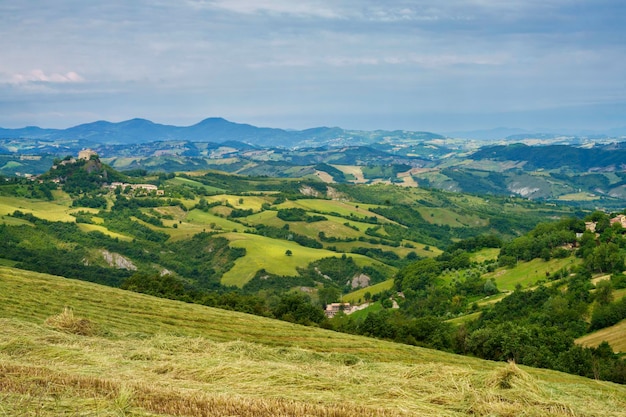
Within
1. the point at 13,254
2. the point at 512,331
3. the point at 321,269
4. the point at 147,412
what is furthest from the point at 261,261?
the point at 147,412

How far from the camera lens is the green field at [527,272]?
118 m

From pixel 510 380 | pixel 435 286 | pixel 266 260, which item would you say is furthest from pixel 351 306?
pixel 510 380

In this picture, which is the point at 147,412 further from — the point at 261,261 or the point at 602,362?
the point at 261,261

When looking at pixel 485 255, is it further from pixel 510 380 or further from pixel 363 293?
pixel 510 380

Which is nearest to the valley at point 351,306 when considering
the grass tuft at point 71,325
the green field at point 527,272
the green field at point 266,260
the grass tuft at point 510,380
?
the grass tuft at point 510,380

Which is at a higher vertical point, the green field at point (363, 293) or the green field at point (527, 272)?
the green field at point (527, 272)

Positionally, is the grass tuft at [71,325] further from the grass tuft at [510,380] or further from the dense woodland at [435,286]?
the dense woodland at [435,286]

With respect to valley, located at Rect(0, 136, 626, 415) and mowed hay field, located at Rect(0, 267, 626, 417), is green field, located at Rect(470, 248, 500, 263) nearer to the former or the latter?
valley, located at Rect(0, 136, 626, 415)

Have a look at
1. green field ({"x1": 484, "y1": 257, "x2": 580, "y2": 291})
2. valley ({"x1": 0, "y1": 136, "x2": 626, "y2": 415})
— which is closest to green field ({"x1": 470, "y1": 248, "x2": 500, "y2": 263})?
valley ({"x1": 0, "y1": 136, "x2": 626, "y2": 415})

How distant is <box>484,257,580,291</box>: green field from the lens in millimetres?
118375

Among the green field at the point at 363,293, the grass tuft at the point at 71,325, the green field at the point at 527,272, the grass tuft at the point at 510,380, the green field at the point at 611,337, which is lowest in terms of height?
the green field at the point at 363,293

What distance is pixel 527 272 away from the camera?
126m

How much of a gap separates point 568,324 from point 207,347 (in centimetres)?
6888

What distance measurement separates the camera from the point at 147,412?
16281mm
